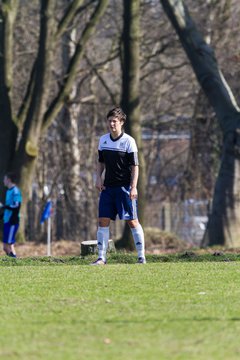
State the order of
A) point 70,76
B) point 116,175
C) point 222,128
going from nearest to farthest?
point 116,175
point 222,128
point 70,76

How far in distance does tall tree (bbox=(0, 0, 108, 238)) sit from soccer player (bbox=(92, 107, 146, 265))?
1520 centimetres

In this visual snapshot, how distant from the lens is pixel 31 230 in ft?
125

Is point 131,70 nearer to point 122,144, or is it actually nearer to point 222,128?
point 222,128

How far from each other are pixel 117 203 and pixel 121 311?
497 cm

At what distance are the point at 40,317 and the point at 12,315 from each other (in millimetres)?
310

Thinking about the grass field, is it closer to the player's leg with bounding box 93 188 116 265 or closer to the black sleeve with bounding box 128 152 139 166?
the player's leg with bounding box 93 188 116 265

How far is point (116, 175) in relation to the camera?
15023 millimetres

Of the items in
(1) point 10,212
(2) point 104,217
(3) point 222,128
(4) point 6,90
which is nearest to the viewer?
(2) point 104,217

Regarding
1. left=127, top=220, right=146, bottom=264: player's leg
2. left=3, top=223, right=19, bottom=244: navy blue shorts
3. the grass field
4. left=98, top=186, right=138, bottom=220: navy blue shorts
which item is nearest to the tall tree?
left=3, top=223, right=19, bottom=244: navy blue shorts

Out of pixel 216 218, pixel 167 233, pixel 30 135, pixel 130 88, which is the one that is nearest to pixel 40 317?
pixel 216 218

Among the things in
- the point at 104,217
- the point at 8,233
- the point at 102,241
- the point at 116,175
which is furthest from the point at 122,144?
the point at 8,233

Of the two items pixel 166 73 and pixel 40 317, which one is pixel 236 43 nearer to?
pixel 166 73

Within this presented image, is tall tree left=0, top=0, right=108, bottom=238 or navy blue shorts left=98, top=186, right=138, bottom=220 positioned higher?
tall tree left=0, top=0, right=108, bottom=238

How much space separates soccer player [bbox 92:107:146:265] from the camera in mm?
14867
